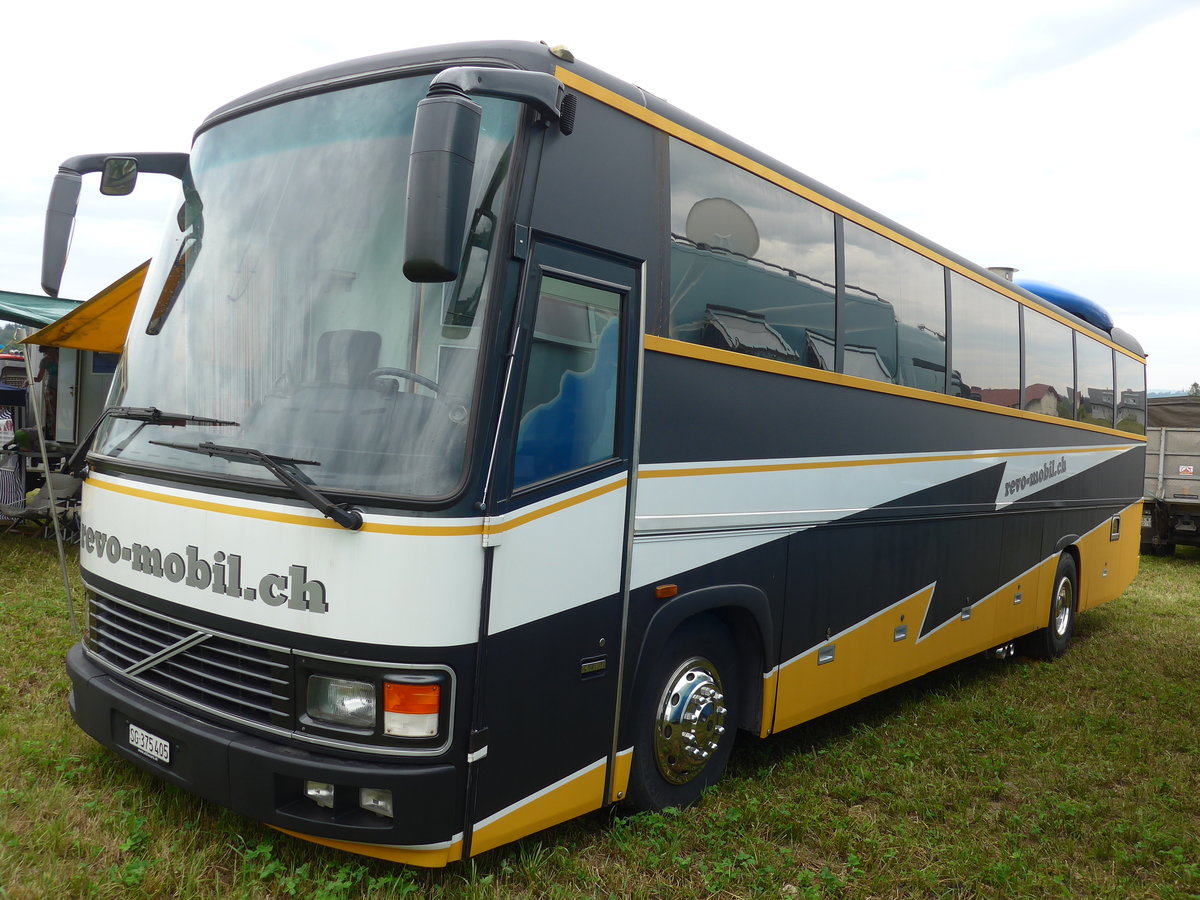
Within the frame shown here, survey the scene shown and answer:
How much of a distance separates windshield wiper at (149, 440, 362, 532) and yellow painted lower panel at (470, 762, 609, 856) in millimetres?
1217

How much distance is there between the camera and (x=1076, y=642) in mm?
9961

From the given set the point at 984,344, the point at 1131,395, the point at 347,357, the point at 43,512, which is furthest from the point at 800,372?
the point at 43,512

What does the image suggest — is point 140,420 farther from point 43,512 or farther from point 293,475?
point 43,512

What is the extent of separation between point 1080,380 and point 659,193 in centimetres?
679

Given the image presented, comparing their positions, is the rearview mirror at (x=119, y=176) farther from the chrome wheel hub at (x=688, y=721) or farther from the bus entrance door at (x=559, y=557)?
the chrome wheel hub at (x=688, y=721)

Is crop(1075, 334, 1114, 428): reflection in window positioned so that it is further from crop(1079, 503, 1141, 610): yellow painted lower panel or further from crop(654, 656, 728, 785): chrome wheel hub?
crop(654, 656, 728, 785): chrome wheel hub

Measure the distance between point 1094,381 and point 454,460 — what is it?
8.53 meters

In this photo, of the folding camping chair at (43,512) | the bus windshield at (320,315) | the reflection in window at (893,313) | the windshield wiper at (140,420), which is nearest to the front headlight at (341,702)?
the bus windshield at (320,315)

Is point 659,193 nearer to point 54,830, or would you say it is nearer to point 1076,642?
point 54,830

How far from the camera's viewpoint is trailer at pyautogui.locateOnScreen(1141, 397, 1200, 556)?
A: 16.5 metres

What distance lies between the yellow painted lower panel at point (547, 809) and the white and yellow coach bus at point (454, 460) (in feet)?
0.06

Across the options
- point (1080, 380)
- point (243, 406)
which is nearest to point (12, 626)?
point (243, 406)

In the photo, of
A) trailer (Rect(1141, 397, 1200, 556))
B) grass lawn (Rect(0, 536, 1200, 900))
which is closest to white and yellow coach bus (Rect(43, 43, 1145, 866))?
grass lawn (Rect(0, 536, 1200, 900))

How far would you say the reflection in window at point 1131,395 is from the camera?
34.7ft
